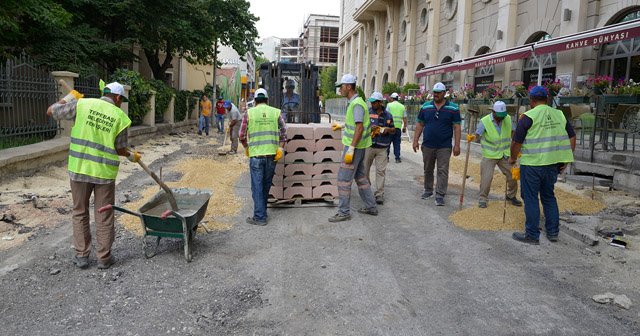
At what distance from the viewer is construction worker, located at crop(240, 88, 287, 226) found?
6316 millimetres

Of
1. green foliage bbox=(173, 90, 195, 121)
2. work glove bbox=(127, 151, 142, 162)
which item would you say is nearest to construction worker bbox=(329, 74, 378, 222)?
work glove bbox=(127, 151, 142, 162)

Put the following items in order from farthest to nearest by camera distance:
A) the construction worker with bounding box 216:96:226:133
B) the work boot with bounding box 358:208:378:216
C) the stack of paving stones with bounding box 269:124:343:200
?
the construction worker with bounding box 216:96:226:133
the stack of paving stones with bounding box 269:124:343:200
the work boot with bounding box 358:208:378:216

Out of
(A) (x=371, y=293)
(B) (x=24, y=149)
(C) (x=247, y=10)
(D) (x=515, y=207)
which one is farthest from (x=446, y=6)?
(A) (x=371, y=293)

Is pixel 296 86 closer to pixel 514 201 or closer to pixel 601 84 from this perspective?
pixel 514 201

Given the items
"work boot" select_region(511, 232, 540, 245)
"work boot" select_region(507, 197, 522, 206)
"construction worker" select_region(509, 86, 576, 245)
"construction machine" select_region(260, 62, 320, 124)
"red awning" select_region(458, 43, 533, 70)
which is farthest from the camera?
"red awning" select_region(458, 43, 533, 70)

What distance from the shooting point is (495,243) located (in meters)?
5.69

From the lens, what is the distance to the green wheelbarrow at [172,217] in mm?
4664

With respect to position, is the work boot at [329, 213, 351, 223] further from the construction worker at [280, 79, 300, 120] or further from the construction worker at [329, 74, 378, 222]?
the construction worker at [280, 79, 300, 120]

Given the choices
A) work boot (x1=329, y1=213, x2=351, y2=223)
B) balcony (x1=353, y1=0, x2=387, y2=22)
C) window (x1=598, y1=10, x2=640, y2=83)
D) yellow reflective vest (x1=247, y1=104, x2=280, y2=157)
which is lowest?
work boot (x1=329, y1=213, x2=351, y2=223)

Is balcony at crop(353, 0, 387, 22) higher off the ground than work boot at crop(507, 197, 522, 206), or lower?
higher

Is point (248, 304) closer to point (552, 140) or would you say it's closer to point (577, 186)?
point (552, 140)

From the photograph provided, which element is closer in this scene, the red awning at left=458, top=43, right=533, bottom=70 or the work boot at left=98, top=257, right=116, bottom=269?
the work boot at left=98, top=257, right=116, bottom=269

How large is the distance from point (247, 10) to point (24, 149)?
1549 cm

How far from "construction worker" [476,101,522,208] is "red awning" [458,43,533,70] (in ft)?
28.4
